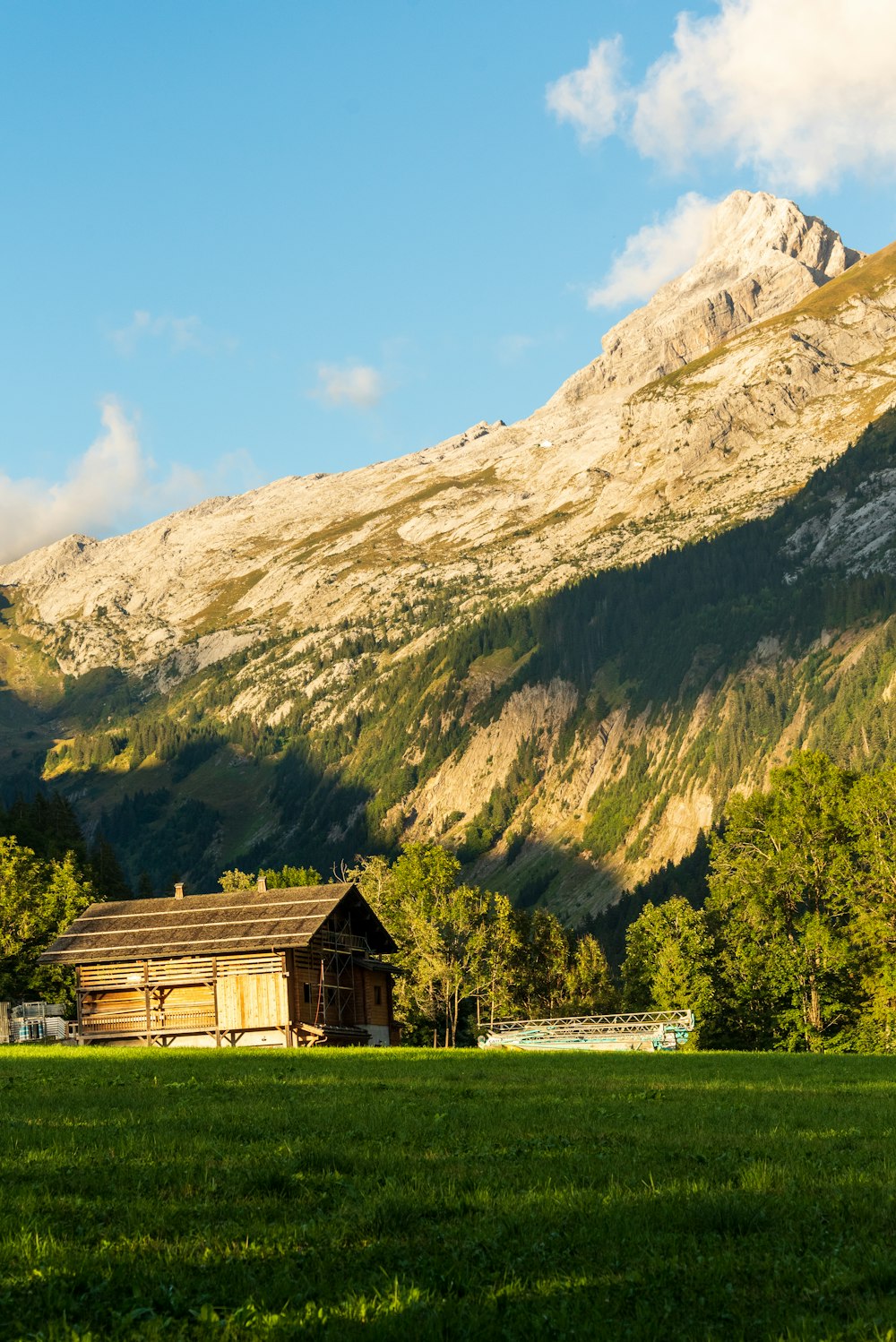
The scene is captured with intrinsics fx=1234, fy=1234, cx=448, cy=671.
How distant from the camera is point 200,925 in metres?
68.1

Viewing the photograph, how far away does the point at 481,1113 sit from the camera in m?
21.4

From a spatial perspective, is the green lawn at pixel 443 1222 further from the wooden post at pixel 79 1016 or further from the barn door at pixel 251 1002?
the wooden post at pixel 79 1016

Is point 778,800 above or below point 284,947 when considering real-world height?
above

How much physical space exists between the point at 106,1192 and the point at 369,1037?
64844 mm

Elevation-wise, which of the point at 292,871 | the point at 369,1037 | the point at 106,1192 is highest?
the point at 292,871

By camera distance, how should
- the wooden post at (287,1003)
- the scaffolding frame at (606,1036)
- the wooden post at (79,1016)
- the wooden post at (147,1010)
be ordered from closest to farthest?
the scaffolding frame at (606,1036), the wooden post at (287,1003), the wooden post at (147,1010), the wooden post at (79,1016)

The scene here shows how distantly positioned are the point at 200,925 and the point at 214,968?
249cm

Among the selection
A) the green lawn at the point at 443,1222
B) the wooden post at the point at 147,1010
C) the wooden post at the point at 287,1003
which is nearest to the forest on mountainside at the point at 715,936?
the wooden post at the point at 147,1010

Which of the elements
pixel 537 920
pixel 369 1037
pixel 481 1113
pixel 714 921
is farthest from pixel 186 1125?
pixel 537 920

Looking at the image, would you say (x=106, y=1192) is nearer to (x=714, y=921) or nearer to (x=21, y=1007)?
(x=21, y=1007)

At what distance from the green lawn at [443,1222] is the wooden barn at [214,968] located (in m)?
45.1

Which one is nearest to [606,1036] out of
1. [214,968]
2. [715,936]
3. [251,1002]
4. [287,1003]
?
[287,1003]

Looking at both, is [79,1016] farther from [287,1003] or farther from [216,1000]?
[287,1003]

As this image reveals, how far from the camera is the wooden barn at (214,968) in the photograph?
66.8 m
